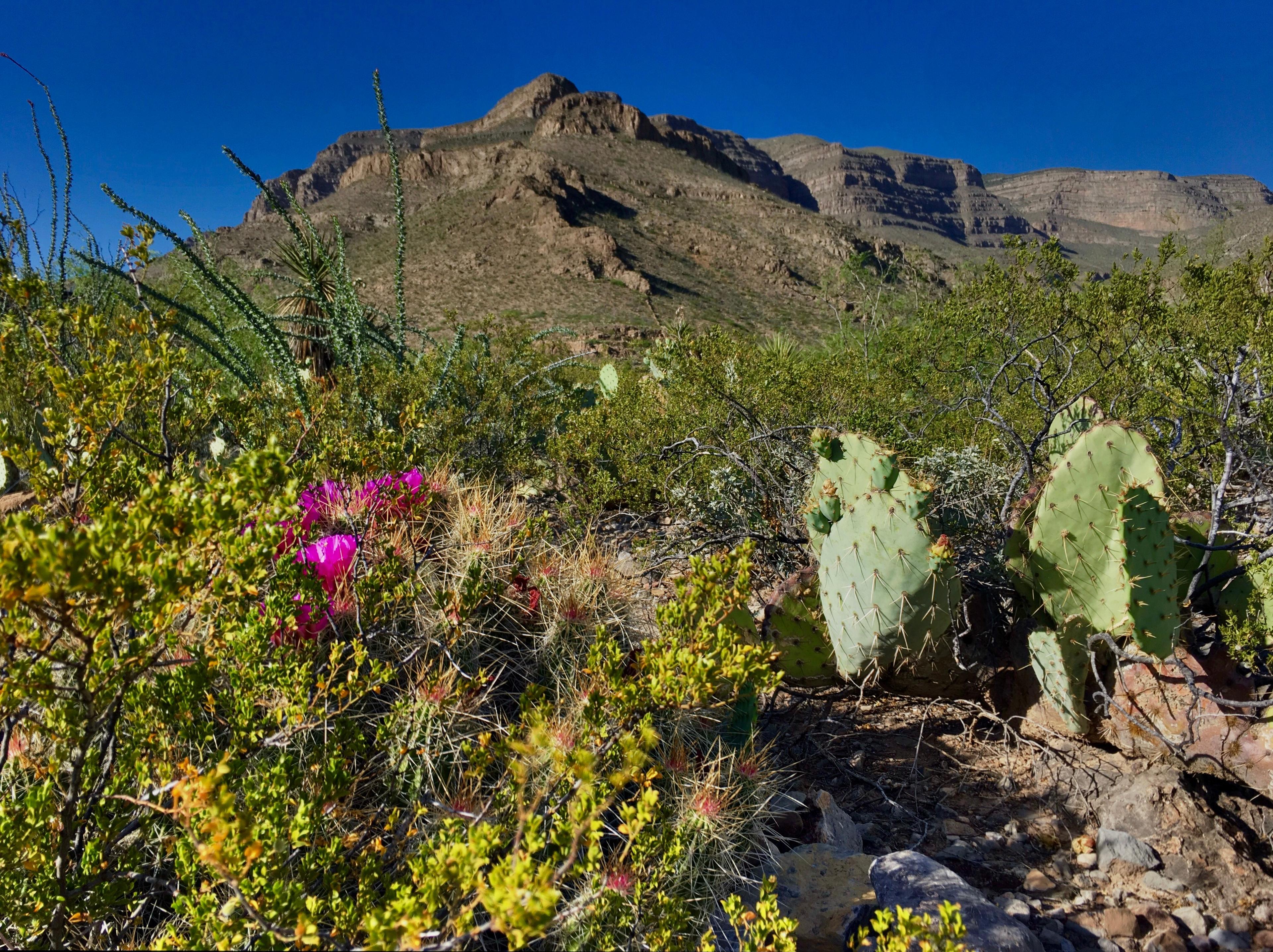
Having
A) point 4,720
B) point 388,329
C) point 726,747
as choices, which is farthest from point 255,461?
point 388,329

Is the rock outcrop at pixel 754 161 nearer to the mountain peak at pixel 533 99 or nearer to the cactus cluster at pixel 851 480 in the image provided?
the mountain peak at pixel 533 99

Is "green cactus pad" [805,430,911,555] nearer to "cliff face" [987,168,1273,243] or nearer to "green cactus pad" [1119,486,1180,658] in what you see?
"green cactus pad" [1119,486,1180,658]

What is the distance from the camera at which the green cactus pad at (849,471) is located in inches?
116

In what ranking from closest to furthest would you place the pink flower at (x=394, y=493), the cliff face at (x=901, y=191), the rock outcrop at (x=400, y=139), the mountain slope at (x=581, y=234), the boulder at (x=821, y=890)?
the boulder at (x=821, y=890), the pink flower at (x=394, y=493), the mountain slope at (x=581, y=234), the rock outcrop at (x=400, y=139), the cliff face at (x=901, y=191)

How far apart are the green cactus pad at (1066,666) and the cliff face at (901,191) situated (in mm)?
125767

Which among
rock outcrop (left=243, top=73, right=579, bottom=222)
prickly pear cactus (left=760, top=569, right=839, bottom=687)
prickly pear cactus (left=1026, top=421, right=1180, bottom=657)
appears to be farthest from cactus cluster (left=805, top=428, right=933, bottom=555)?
rock outcrop (left=243, top=73, right=579, bottom=222)

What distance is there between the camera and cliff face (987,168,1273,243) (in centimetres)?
12975

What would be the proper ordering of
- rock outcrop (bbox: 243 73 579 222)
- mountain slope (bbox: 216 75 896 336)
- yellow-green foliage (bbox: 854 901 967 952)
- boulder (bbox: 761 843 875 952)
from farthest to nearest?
rock outcrop (bbox: 243 73 579 222)
mountain slope (bbox: 216 75 896 336)
boulder (bbox: 761 843 875 952)
yellow-green foliage (bbox: 854 901 967 952)

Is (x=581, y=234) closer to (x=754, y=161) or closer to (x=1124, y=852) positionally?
(x=1124, y=852)

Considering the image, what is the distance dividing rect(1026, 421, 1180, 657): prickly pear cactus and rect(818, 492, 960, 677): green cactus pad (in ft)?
1.54

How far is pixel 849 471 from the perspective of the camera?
10.2 ft

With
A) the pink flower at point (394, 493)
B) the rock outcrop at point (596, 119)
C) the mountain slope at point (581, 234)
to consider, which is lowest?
the pink flower at point (394, 493)

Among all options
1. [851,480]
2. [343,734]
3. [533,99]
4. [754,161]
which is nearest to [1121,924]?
[851,480]

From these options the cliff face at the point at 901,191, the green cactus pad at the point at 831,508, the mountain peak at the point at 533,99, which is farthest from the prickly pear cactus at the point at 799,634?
the cliff face at the point at 901,191
